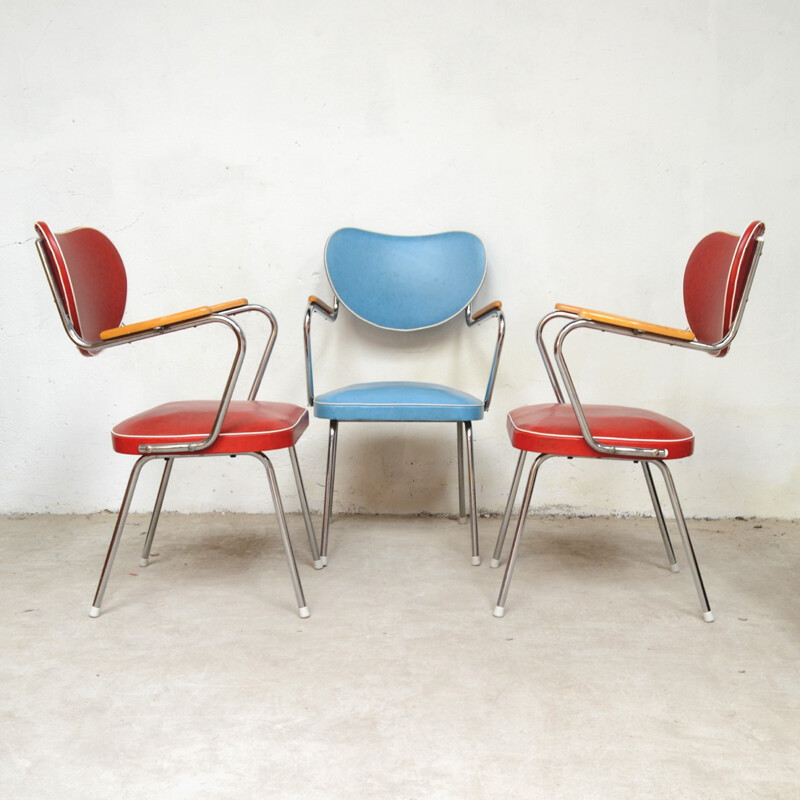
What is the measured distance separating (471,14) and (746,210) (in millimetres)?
1111

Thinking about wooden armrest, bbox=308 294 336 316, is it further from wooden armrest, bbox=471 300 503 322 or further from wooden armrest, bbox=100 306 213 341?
wooden armrest, bbox=100 306 213 341

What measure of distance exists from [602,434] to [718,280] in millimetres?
452

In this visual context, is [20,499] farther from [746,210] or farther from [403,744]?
[746,210]

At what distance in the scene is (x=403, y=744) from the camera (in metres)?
1.29

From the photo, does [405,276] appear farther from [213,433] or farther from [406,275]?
[213,433]

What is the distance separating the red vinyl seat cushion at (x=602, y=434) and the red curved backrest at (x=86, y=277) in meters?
1.03

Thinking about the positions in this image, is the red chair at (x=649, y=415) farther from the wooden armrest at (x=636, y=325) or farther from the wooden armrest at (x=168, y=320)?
the wooden armrest at (x=168, y=320)

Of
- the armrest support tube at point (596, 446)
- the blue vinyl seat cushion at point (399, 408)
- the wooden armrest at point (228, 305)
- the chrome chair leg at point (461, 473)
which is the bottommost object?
the chrome chair leg at point (461, 473)

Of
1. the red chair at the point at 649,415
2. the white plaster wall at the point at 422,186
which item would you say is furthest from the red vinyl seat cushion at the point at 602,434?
the white plaster wall at the point at 422,186

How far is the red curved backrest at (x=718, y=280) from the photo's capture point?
1.65m

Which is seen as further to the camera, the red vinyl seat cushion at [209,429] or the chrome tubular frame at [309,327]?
the chrome tubular frame at [309,327]

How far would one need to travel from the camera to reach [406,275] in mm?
2504

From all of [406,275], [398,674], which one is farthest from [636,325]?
[406,275]

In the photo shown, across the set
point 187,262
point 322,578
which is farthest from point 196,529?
point 187,262
